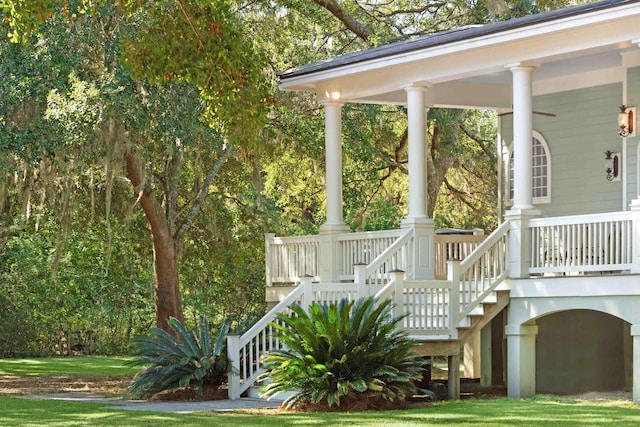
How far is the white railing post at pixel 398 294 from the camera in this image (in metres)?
16.5

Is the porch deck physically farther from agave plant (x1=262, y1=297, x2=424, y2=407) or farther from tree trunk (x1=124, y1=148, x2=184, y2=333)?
tree trunk (x1=124, y1=148, x2=184, y2=333)

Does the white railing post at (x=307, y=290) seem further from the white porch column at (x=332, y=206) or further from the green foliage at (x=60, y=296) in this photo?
the green foliage at (x=60, y=296)

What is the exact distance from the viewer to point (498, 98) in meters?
21.2

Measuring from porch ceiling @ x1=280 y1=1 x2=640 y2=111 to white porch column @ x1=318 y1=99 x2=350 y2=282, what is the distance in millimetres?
410

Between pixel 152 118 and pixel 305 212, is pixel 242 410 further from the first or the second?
pixel 305 212

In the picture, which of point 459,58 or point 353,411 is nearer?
point 353,411

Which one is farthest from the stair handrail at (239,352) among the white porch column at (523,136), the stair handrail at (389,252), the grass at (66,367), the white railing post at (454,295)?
the grass at (66,367)

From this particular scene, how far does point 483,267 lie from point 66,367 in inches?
501

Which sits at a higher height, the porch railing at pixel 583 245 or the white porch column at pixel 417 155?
the white porch column at pixel 417 155

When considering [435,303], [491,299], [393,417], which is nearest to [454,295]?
[435,303]

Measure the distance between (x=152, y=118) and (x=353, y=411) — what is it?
6691 mm

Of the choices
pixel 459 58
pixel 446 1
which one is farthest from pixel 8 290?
pixel 459 58

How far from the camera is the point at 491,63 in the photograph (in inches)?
687

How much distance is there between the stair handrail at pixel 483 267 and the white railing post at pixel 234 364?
3132 millimetres
